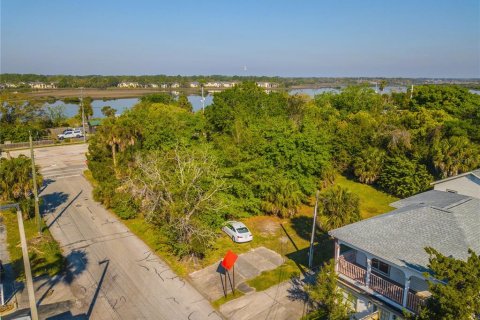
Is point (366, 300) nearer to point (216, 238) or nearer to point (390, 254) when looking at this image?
point (390, 254)

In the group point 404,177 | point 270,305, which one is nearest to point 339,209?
point 270,305

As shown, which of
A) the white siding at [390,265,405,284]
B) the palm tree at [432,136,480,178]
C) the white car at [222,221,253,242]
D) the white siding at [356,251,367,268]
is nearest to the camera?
the white siding at [390,265,405,284]

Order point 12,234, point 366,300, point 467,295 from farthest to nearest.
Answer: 1. point 12,234
2. point 366,300
3. point 467,295

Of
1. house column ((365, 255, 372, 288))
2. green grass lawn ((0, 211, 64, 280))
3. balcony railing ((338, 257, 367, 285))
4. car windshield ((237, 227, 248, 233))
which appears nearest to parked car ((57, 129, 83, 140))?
green grass lawn ((0, 211, 64, 280))

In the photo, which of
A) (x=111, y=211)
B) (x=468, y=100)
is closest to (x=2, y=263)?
(x=111, y=211)

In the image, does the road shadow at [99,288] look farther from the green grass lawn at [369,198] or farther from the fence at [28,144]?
the fence at [28,144]

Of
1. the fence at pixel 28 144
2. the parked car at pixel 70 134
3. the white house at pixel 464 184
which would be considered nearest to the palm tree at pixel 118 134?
the white house at pixel 464 184

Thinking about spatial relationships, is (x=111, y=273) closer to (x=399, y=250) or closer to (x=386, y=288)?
(x=386, y=288)

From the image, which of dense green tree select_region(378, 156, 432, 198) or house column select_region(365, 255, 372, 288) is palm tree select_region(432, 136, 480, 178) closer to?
Answer: dense green tree select_region(378, 156, 432, 198)
